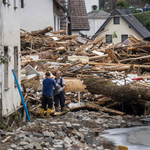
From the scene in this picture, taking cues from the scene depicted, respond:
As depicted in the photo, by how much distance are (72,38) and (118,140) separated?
48.5 feet

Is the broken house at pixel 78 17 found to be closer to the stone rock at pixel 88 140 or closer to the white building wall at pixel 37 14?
the white building wall at pixel 37 14

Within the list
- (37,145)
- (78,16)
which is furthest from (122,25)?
(37,145)

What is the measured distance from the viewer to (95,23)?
233 ft

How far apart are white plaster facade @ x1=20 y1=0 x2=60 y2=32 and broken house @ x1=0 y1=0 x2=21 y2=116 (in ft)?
44.2

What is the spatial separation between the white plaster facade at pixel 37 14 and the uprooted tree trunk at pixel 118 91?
462 inches

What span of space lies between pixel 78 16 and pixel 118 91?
22799 mm

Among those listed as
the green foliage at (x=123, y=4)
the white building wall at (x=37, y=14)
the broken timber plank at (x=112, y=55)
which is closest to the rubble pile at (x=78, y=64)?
the broken timber plank at (x=112, y=55)

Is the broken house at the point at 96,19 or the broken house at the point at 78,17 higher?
the broken house at the point at 96,19

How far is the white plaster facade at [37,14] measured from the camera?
24.6 metres

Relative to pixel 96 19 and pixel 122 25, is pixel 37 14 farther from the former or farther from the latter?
pixel 96 19

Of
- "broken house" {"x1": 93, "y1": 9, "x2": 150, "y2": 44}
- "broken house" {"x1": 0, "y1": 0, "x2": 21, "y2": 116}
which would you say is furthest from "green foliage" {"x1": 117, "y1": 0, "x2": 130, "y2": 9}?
"broken house" {"x1": 0, "y1": 0, "x2": 21, "y2": 116}

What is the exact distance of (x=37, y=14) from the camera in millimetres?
24797

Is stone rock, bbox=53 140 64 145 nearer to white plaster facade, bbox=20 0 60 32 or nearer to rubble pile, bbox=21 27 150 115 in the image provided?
rubble pile, bbox=21 27 150 115

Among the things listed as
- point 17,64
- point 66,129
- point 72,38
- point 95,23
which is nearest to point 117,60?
point 72,38
